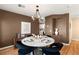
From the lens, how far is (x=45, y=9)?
187cm

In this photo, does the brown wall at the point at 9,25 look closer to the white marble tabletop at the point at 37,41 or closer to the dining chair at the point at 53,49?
the white marble tabletop at the point at 37,41

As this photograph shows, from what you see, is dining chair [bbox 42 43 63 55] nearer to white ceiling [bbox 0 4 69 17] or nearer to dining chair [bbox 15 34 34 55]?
dining chair [bbox 15 34 34 55]

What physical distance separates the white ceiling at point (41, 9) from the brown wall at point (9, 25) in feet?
0.29

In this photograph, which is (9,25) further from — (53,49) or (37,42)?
(53,49)

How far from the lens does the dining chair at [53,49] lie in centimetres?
185

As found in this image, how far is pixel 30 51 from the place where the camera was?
1858mm

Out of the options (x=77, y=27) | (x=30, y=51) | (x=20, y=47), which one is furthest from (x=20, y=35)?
(x=77, y=27)

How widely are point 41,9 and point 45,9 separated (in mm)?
80

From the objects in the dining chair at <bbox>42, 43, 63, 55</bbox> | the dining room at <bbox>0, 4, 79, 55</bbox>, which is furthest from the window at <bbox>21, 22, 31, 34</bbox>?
the dining chair at <bbox>42, 43, 63, 55</bbox>

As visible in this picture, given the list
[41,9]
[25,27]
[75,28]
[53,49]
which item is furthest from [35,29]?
[75,28]

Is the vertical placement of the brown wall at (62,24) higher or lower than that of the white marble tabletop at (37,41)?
higher

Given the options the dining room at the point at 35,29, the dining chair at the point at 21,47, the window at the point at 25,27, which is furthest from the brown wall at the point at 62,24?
the dining chair at the point at 21,47
